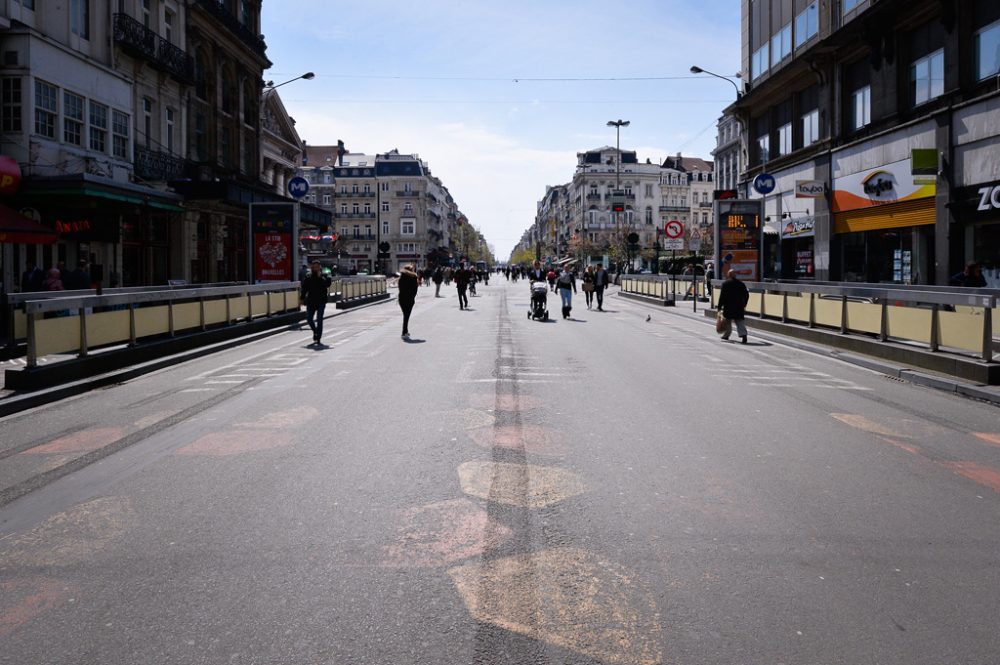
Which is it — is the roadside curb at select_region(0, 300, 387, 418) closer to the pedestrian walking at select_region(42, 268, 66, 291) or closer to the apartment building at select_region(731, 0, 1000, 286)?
the pedestrian walking at select_region(42, 268, 66, 291)

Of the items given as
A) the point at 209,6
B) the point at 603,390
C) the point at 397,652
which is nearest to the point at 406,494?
the point at 397,652

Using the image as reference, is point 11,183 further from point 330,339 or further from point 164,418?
point 164,418

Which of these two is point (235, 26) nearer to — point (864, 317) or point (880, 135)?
point (880, 135)

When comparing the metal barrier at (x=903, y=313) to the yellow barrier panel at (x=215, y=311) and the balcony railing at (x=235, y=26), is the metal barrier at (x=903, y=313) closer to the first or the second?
the yellow barrier panel at (x=215, y=311)

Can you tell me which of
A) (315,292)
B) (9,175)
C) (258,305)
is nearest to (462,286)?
(258,305)

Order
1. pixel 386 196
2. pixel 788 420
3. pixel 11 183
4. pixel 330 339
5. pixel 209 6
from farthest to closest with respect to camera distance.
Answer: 1. pixel 386 196
2. pixel 209 6
3. pixel 11 183
4. pixel 330 339
5. pixel 788 420

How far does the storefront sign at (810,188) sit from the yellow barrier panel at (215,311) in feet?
66.4

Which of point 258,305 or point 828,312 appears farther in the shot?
point 258,305

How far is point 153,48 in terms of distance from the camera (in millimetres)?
28969

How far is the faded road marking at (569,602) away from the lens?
3490 millimetres

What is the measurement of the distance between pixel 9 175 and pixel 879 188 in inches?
958

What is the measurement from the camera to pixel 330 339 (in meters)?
19.4

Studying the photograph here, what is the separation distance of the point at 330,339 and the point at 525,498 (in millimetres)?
14400

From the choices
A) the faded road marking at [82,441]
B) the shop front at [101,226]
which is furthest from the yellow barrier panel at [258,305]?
the faded road marking at [82,441]
